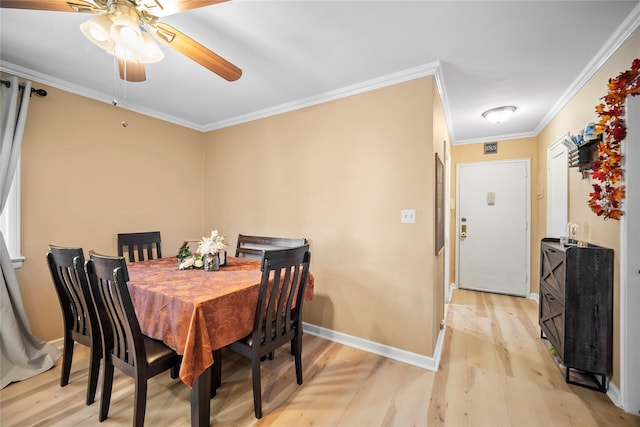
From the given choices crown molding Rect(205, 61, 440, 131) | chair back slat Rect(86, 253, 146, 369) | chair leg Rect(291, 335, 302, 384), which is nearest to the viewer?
chair back slat Rect(86, 253, 146, 369)

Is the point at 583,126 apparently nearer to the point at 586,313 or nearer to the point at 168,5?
the point at 586,313

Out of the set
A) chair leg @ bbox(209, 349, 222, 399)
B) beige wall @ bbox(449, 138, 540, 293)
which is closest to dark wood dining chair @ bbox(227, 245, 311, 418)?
chair leg @ bbox(209, 349, 222, 399)

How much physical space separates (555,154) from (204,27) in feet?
12.1

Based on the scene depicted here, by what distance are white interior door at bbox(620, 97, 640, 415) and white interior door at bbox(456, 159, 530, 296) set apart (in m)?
2.38

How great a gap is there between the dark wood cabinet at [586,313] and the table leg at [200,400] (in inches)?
94.9

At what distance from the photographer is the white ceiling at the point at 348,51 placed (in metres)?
1.62

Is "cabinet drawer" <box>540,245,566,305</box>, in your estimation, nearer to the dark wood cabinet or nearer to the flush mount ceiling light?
the dark wood cabinet

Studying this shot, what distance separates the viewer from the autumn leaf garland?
1703 millimetres

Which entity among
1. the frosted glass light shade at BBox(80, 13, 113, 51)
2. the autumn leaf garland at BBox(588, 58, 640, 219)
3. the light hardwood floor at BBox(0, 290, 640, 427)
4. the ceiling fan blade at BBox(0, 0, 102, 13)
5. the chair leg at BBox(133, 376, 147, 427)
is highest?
the ceiling fan blade at BBox(0, 0, 102, 13)

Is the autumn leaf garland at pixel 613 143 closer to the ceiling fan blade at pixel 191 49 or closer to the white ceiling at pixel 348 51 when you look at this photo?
the white ceiling at pixel 348 51

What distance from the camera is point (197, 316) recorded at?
1.38 m

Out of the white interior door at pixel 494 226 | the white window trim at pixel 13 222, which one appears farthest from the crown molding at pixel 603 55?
the white window trim at pixel 13 222

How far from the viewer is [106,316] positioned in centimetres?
159

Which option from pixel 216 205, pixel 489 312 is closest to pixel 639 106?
pixel 489 312
